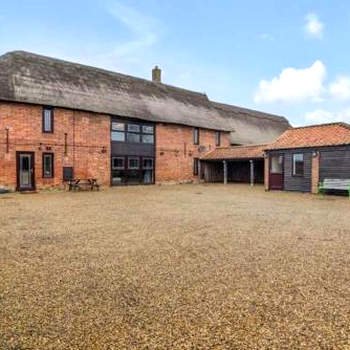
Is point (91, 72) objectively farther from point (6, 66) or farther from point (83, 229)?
point (83, 229)

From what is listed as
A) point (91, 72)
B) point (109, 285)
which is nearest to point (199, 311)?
point (109, 285)

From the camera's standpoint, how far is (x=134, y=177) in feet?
72.1

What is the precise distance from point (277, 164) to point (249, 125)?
15946 mm

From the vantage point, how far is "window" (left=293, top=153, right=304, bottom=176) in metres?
17.7

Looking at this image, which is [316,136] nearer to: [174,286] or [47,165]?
[47,165]

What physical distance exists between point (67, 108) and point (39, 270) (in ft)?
51.2

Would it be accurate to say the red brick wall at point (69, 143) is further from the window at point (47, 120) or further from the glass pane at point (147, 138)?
the glass pane at point (147, 138)

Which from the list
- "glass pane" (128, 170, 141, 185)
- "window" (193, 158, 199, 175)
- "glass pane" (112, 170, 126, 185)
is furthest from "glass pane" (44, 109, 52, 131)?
"window" (193, 158, 199, 175)

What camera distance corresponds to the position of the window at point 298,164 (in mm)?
17672

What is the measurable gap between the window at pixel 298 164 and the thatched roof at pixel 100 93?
9.63 metres

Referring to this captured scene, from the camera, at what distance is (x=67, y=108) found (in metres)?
18.5

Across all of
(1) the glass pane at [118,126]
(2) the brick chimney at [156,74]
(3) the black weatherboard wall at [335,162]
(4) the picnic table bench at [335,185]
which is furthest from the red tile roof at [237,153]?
(2) the brick chimney at [156,74]

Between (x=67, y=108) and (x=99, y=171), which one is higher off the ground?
(x=67, y=108)

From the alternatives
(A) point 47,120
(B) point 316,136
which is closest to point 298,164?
(B) point 316,136
